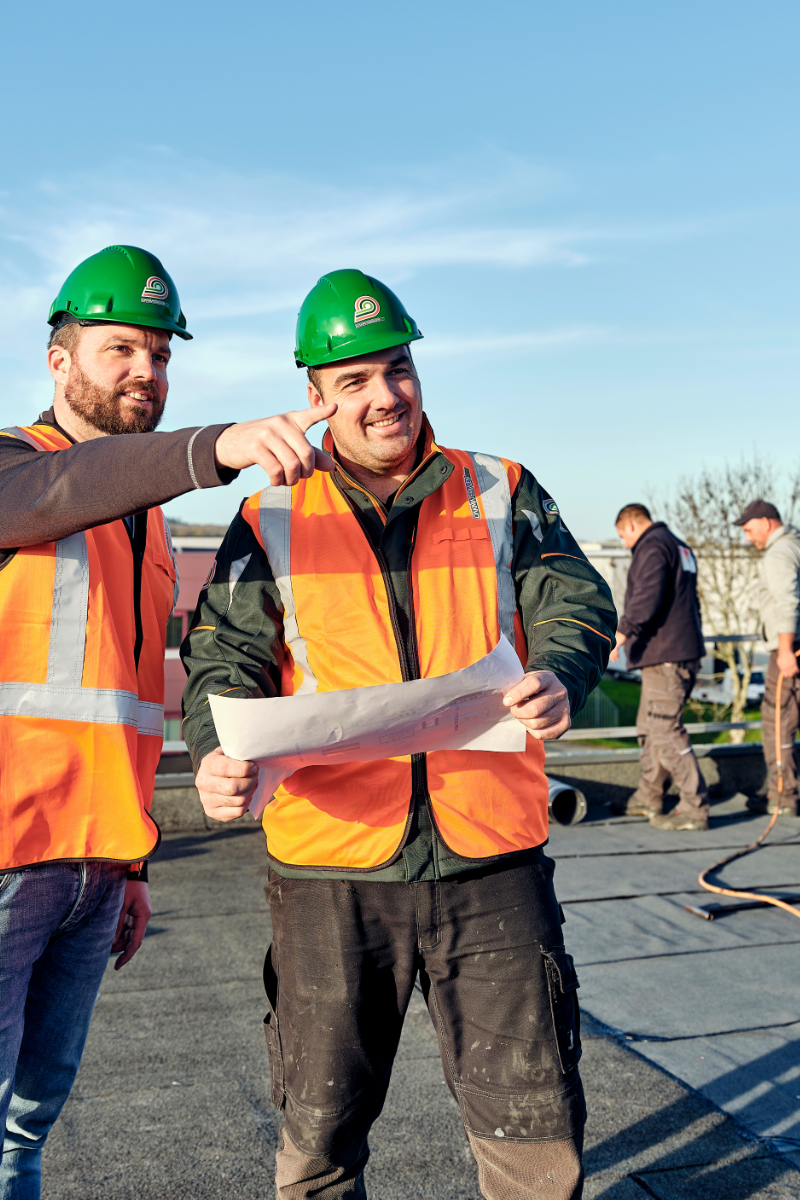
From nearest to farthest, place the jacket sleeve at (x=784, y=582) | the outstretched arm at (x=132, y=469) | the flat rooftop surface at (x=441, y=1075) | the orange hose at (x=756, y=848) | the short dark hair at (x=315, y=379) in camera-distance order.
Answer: the outstretched arm at (x=132, y=469) < the short dark hair at (x=315, y=379) < the flat rooftop surface at (x=441, y=1075) < the orange hose at (x=756, y=848) < the jacket sleeve at (x=784, y=582)

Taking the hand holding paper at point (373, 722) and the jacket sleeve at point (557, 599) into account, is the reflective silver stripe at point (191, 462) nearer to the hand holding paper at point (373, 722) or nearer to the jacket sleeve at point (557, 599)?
the hand holding paper at point (373, 722)

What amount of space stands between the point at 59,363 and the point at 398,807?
4.40ft

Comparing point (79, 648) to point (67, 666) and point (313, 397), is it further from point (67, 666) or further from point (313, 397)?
point (313, 397)

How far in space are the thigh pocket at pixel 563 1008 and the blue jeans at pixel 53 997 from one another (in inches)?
38.7

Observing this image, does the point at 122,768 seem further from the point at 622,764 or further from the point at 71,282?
the point at 622,764

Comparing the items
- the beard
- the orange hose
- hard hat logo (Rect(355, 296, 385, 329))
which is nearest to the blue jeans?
the beard

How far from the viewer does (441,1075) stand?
3.58 m

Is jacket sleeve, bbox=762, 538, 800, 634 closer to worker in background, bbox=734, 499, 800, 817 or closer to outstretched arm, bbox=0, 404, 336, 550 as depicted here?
worker in background, bbox=734, 499, 800, 817

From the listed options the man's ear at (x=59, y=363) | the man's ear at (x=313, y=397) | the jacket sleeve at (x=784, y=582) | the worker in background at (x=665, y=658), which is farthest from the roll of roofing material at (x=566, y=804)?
the man's ear at (x=59, y=363)

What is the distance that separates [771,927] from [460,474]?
3905 millimetres

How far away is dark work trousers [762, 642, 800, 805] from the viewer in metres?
7.97

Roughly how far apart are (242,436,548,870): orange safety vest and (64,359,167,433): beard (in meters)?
0.33

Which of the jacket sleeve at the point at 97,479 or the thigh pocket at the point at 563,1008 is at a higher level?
the jacket sleeve at the point at 97,479

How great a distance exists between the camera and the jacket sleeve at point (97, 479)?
176 cm
